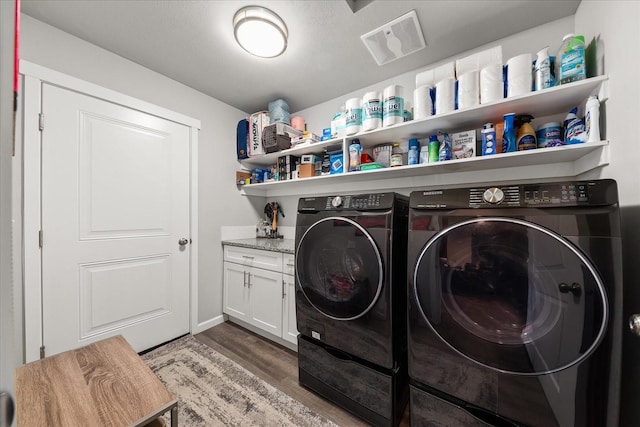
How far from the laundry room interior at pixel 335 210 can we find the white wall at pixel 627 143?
0.01 meters

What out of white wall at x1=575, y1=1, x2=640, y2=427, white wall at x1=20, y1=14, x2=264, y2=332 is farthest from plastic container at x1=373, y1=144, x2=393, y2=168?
white wall at x1=20, y1=14, x2=264, y2=332

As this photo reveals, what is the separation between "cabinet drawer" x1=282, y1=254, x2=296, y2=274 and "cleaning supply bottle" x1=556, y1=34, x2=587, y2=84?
1.86m

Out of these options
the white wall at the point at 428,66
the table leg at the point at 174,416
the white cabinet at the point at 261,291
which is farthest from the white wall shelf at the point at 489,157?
the table leg at the point at 174,416

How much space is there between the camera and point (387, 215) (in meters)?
1.20

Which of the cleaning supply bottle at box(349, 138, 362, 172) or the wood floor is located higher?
the cleaning supply bottle at box(349, 138, 362, 172)

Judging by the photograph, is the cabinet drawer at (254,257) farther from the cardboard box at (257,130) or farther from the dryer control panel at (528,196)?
the dryer control panel at (528,196)

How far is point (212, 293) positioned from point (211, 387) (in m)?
1.00

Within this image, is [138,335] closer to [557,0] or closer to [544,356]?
[544,356]

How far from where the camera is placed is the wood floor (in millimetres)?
1377

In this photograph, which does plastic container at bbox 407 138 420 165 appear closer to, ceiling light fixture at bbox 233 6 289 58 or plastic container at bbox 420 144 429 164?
plastic container at bbox 420 144 429 164

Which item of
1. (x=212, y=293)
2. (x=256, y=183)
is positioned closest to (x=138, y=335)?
(x=212, y=293)

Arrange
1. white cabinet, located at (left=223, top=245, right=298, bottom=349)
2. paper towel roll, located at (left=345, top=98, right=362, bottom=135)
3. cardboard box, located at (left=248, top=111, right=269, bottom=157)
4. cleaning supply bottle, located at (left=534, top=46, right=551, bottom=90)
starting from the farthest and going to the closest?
cardboard box, located at (left=248, top=111, right=269, bottom=157), white cabinet, located at (left=223, top=245, right=298, bottom=349), paper towel roll, located at (left=345, top=98, right=362, bottom=135), cleaning supply bottle, located at (left=534, top=46, right=551, bottom=90)

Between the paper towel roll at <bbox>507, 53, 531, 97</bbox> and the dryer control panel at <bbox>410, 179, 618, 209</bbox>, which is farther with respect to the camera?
the paper towel roll at <bbox>507, 53, 531, 97</bbox>

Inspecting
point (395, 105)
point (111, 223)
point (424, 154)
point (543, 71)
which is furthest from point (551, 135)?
point (111, 223)
